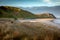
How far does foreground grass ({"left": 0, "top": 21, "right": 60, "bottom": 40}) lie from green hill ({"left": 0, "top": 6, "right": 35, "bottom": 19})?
→ 0.27 metres

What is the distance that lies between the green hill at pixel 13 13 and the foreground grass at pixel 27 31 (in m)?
0.27

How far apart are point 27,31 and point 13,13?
2.05 ft

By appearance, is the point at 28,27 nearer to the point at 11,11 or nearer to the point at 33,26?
the point at 33,26

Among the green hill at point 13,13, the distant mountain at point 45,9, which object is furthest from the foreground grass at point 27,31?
the distant mountain at point 45,9

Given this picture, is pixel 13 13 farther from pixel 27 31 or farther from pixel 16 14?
pixel 27 31

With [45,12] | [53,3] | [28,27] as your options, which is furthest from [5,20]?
[53,3]

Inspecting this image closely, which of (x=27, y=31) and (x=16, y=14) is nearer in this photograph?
(x=27, y=31)

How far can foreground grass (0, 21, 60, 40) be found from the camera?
2562 mm

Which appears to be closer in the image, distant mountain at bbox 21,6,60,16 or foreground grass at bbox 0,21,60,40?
foreground grass at bbox 0,21,60,40

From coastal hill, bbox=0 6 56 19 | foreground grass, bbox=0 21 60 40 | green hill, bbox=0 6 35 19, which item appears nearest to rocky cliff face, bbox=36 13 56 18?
coastal hill, bbox=0 6 56 19

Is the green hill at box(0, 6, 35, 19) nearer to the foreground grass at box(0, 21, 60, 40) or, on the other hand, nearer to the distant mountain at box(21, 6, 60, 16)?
the distant mountain at box(21, 6, 60, 16)

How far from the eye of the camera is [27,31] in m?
2.65

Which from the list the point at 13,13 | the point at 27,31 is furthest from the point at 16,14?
the point at 27,31

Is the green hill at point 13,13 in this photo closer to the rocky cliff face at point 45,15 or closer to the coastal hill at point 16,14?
the coastal hill at point 16,14
